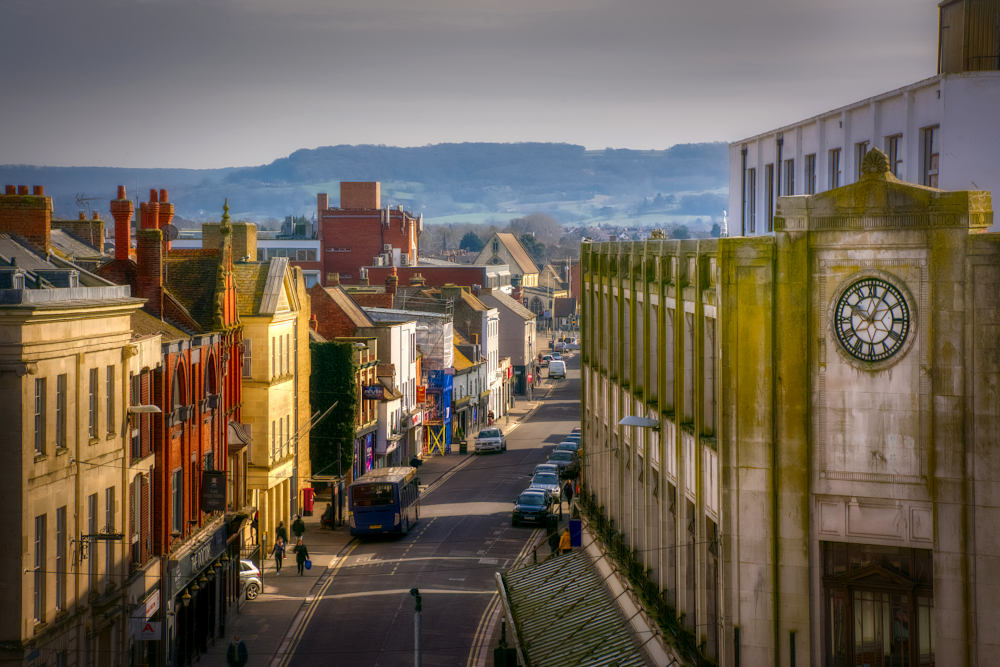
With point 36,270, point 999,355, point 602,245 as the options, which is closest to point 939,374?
point 999,355

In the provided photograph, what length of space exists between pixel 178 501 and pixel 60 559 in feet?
33.1

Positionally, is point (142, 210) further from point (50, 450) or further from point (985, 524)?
point (985, 524)

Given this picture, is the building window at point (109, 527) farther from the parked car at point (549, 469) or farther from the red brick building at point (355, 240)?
the red brick building at point (355, 240)

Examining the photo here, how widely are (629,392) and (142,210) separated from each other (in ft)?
70.9

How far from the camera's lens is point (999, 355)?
19578 millimetres

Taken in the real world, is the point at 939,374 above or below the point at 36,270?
below

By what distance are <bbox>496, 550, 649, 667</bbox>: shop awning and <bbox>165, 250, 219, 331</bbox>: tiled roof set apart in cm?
1480

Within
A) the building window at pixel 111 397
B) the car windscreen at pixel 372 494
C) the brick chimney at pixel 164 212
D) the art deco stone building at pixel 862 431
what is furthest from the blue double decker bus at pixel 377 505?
the art deco stone building at pixel 862 431

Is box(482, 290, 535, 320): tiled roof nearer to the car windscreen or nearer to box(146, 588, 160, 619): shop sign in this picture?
the car windscreen

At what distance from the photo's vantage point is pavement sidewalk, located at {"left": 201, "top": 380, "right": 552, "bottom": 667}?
39.0 m

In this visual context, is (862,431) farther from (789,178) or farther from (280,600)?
(280,600)

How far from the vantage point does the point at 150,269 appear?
4112 cm

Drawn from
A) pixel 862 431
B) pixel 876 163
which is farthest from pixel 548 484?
pixel 876 163

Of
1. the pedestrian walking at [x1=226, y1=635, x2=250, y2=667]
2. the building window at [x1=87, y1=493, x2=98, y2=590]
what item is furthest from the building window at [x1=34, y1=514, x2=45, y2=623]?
the pedestrian walking at [x1=226, y1=635, x2=250, y2=667]
